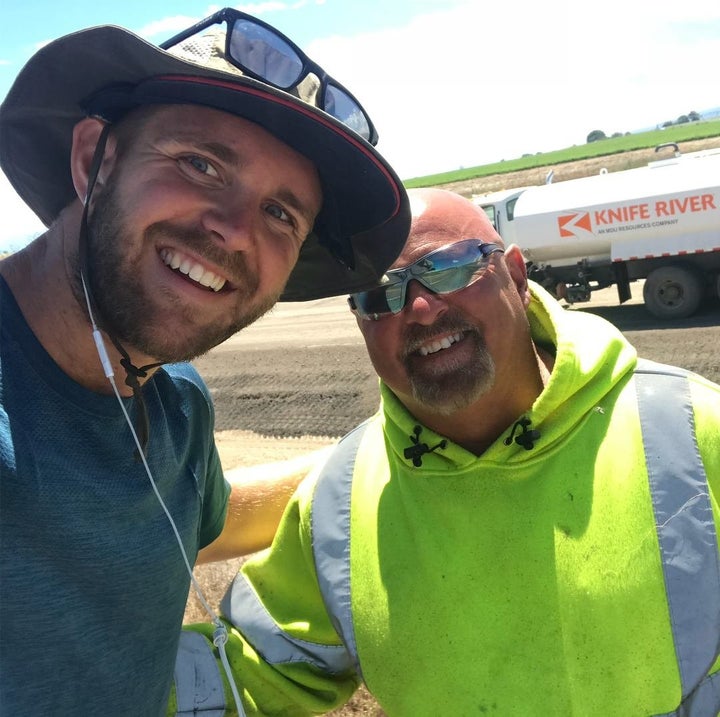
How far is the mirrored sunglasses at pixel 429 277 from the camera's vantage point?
7.50ft

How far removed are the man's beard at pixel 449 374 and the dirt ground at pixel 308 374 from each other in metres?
2.30

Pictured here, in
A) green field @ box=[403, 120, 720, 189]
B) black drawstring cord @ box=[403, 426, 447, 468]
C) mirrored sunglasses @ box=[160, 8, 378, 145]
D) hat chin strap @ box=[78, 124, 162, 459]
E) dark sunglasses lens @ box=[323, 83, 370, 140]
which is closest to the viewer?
hat chin strap @ box=[78, 124, 162, 459]

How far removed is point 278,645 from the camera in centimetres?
214

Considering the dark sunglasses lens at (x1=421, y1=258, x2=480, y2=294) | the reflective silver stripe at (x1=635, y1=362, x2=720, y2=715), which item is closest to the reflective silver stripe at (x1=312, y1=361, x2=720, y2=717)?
the reflective silver stripe at (x1=635, y1=362, x2=720, y2=715)

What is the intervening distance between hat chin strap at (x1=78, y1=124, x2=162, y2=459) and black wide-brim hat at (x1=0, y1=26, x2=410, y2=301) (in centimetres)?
16

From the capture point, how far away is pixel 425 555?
198 cm

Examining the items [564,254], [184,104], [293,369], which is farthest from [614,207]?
[184,104]

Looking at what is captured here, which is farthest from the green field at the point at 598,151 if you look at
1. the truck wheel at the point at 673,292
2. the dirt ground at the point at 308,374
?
the truck wheel at the point at 673,292

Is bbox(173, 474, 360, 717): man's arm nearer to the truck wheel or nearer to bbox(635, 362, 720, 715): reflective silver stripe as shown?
bbox(635, 362, 720, 715): reflective silver stripe

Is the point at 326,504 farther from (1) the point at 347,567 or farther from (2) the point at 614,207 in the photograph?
(2) the point at 614,207

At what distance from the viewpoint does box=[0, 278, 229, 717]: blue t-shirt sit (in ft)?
4.72

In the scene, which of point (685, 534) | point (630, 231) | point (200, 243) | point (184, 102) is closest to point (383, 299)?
point (200, 243)

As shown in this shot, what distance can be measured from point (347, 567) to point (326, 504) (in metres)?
0.21

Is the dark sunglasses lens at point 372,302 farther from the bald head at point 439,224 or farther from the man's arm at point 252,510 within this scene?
the man's arm at point 252,510
